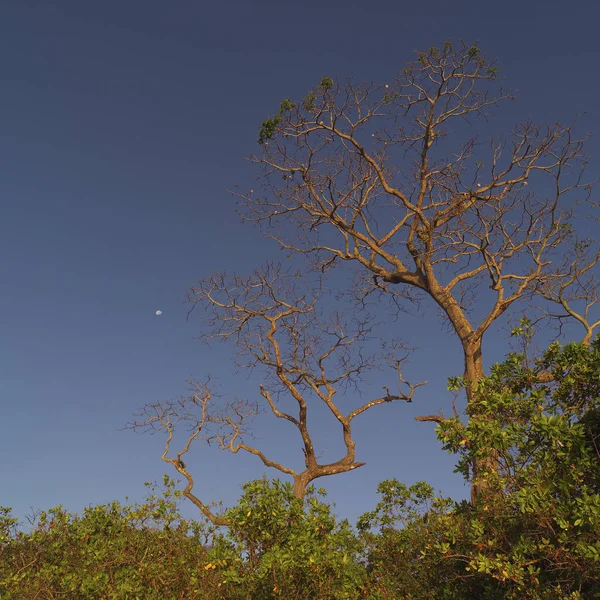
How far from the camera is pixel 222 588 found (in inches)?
343

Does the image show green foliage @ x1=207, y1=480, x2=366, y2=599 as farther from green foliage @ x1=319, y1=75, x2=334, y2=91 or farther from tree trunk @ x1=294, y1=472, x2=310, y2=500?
green foliage @ x1=319, y1=75, x2=334, y2=91

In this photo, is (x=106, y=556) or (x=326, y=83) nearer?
(x=106, y=556)

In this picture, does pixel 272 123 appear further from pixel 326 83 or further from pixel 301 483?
pixel 301 483

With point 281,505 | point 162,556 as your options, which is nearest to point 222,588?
point 281,505

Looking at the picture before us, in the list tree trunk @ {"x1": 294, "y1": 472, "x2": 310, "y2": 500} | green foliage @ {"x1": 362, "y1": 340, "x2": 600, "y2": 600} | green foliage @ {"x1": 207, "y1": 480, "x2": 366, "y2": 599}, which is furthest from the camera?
tree trunk @ {"x1": 294, "y1": 472, "x2": 310, "y2": 500}

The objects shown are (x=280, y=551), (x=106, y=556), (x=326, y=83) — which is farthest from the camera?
(x=326, y=83)

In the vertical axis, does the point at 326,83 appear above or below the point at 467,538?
above

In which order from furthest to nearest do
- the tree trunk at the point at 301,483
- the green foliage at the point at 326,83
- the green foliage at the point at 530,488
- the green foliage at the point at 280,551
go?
the green foliage at the point at 326,83 < the tree trunk at the point at 301,483 < the green foliage at the point at 280,551 < the green foliage at the point at 530,488

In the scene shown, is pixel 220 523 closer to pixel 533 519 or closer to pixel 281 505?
pixel 281 505

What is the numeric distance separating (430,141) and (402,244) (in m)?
2.86

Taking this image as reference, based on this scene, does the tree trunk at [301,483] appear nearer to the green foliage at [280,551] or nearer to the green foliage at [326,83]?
the green foliage at [280,551]

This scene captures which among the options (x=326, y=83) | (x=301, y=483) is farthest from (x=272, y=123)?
(x=301, y=483)

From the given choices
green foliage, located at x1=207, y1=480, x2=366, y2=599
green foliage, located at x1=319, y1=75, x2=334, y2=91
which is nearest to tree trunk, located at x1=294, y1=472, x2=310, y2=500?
green foliage, located at x1=207, y1=480, x2=366, y2=599

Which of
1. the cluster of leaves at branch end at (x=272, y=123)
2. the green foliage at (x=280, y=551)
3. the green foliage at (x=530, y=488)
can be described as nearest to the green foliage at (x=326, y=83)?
the cluster of leaves at branch end at (x=272, y=123)
